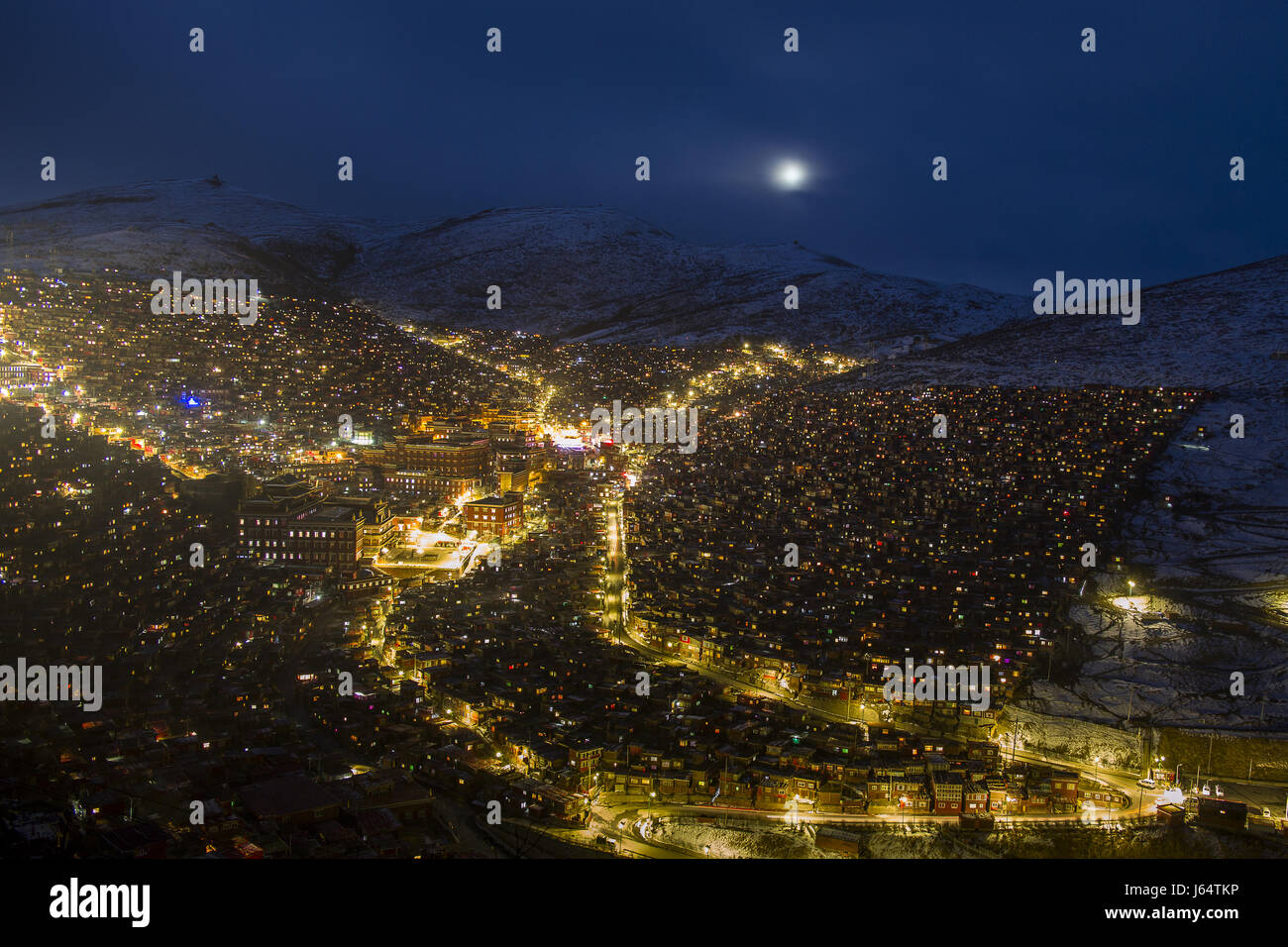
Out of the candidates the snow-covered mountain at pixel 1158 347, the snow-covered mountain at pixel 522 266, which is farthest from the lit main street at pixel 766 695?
the snow-covered mountain at pixel 522 266

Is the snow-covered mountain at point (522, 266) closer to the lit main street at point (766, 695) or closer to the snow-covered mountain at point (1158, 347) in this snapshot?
the snow-covered mountain at point (1158, 347)

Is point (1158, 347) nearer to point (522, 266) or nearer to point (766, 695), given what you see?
point (766, 695)

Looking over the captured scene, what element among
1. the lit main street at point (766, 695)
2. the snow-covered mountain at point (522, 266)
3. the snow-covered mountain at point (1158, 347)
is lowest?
the lit main street at point (766, 695)

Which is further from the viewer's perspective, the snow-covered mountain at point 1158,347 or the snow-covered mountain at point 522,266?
the snow-covered mountain at point 522,266

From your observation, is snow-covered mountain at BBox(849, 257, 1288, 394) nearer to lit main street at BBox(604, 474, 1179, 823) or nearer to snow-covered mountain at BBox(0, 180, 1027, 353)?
snow-covered mountain at BBox(0, 180, 1027, 353)

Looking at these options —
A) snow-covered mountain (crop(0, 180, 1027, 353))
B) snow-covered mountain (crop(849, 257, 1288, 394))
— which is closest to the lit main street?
snow-covered mountain (crop(849, 257, 1288, 394))

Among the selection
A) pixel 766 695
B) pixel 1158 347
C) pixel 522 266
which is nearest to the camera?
pixel 766 695

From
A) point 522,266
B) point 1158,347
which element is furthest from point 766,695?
point 522,266
